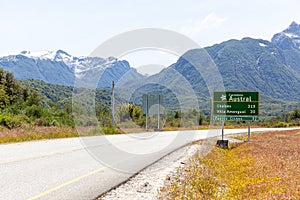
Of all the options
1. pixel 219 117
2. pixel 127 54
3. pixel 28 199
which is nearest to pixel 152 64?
pixel 127 54

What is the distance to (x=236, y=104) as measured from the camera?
2428 cm

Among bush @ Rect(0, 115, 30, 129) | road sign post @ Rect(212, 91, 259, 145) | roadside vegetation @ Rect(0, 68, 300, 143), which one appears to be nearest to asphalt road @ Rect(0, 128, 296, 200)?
roadside vegetation @ Rect(0, 68, 300, 143)

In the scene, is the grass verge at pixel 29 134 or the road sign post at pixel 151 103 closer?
the grass verge at pixel 29 134

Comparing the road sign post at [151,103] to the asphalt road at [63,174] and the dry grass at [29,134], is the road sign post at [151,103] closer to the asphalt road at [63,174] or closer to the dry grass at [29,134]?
the dry grass at [29,134]

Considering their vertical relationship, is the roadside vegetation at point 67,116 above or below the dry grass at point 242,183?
above

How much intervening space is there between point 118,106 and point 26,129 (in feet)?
73.9

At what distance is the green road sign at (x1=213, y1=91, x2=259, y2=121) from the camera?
78.8 ft

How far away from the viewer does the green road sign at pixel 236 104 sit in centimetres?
2403

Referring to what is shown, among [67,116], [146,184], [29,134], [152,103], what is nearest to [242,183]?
[146,184]

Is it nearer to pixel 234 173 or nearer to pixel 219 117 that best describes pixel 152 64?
pixel 219 117

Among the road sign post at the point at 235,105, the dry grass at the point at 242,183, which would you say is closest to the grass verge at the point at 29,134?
the road sign post at the point at 235,105

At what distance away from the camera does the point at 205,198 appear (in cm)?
730

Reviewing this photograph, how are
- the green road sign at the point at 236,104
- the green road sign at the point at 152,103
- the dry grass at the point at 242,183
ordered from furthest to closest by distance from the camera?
the green road sign at the point at 152,103
the green road sign at the point at 236,104
the dry grass at the point at 242,183

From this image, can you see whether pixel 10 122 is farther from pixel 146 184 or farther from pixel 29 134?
pixel 146 184
